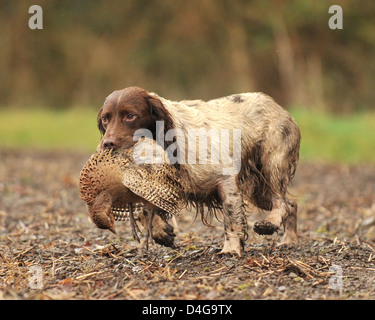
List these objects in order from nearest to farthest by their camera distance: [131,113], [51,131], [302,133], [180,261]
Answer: [131,113]
[180,261]
[302,133]
[51,131]

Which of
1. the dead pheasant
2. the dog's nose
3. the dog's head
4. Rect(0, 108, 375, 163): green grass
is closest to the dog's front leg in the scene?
the dead pheasant

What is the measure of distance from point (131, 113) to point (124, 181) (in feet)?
2.30

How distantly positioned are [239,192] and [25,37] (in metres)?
22.1

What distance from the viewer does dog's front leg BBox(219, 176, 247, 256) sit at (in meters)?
5.13

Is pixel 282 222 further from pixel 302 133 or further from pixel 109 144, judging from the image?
pixel 302 133

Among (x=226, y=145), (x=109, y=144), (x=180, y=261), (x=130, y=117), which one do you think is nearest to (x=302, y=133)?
(x=226, y=145)

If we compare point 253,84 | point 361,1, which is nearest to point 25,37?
point 253,84

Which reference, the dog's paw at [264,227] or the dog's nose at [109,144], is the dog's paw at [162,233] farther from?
the dog's nose at [109,144]

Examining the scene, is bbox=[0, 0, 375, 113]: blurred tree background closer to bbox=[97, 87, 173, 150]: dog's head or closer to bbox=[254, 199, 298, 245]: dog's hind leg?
bbox=[254, 199, 298, 245]: dog's hind leg

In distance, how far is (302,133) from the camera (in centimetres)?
1491

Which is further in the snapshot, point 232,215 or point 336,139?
point 336,139

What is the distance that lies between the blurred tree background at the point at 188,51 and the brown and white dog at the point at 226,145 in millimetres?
13154

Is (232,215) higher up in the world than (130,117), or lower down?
lower down

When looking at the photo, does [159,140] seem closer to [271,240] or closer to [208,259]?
[208,259]
